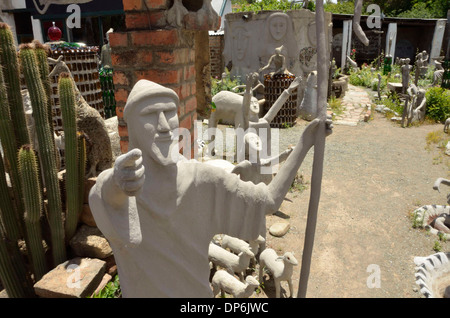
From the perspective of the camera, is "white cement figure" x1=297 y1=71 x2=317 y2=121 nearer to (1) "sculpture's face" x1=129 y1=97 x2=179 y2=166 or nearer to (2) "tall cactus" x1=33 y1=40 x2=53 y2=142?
(2) "tall cactus" x1=33 y1=40 x2=53 y2=142

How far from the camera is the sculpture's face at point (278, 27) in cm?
1070

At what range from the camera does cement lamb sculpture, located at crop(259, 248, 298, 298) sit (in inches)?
117

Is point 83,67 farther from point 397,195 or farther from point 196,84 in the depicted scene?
point 397,195

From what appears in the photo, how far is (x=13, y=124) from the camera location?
2.70 m

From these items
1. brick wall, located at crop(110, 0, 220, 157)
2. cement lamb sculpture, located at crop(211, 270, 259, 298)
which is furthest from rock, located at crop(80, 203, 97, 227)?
cement lamb sculpture, located at crop(211, 270, 259, 298)

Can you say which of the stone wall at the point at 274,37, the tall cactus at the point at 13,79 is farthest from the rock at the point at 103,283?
the stone wall at the point at 274,37

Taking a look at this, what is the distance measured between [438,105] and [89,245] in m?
10.2

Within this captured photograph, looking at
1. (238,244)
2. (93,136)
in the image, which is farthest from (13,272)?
(238,244)

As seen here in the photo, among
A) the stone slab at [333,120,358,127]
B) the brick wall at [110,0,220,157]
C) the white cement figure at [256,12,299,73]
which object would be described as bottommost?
the stone slab at [333,120,358,127]

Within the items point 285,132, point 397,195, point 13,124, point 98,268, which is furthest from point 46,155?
point 285,132

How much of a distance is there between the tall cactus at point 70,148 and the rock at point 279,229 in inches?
94.9

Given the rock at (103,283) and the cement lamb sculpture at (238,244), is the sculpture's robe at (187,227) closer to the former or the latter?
the rock at (103,283)

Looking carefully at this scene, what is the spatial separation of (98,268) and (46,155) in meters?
1.07

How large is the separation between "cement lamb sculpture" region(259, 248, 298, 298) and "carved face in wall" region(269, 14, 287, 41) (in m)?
9.14
